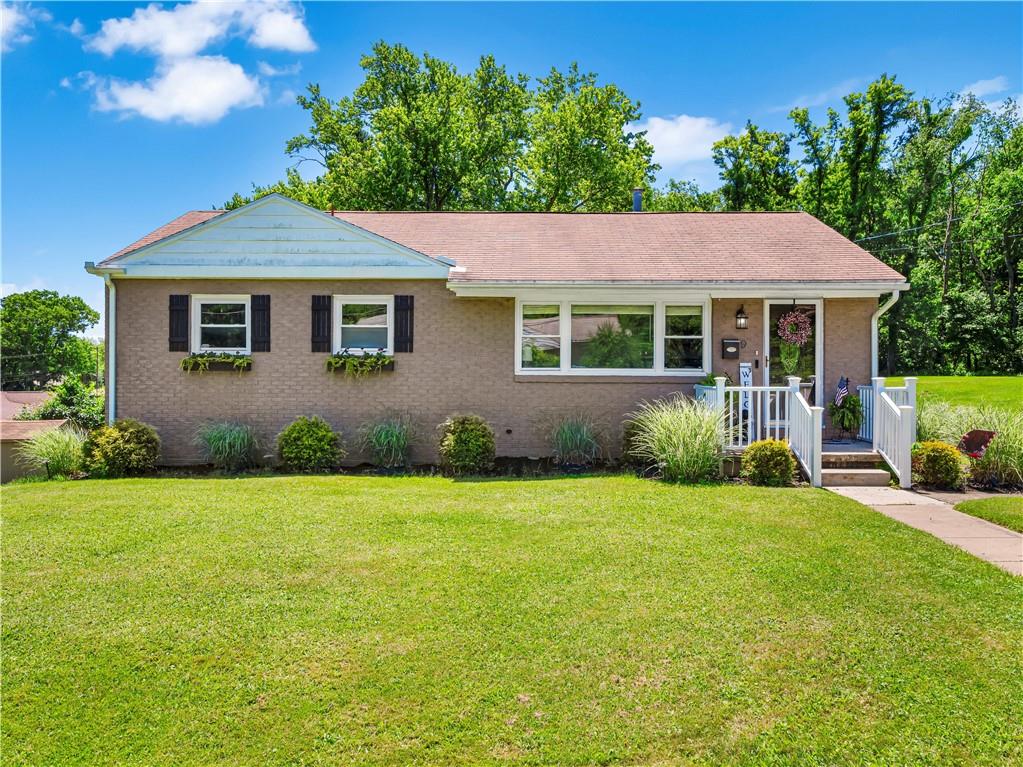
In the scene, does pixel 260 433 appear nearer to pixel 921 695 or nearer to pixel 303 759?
pixel 303 759

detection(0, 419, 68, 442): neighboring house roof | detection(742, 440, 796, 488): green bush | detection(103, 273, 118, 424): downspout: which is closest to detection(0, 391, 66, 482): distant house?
detection(0, 419, 68, 442): neighboring house roof

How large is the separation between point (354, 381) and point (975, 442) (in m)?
9.74

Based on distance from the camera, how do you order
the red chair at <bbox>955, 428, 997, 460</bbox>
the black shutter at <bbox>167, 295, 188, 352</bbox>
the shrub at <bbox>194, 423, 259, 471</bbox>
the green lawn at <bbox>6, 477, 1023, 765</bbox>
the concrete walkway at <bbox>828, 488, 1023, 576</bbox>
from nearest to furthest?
the green lawn at <bbox>6, 477, 1023, 765</bbox>
the concrete walkway at <bbox>828, 488, 1023, 576</bbox>
the red chair at <bbox>955, 428, 997, 460</bbox>
the shrub at <bbox>194, 423, 259, 471</bbox>
the black shutter at <bbox>167, 295, 188, 352</bbox>

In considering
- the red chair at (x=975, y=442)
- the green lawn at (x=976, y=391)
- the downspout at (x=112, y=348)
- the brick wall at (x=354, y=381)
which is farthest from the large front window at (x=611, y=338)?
the green lawn at (x=976, y=391)

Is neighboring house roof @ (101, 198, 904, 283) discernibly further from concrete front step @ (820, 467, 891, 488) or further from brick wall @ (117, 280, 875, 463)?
concrete front step @ (820, 467, 891, 488)

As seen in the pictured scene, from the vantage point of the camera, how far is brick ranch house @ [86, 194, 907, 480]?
34.1 ft

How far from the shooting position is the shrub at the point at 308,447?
9742 millimetres

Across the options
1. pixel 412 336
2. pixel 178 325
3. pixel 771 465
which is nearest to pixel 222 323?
pixel 178 325

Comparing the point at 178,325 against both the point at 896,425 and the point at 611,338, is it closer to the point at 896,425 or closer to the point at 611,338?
the point at 611,338

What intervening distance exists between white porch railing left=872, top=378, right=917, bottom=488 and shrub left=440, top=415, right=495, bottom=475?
5787 millimetres

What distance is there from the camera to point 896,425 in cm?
840

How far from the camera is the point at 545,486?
324 inches

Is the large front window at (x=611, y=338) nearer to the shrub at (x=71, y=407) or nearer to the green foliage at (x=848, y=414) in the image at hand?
the green foliage at (x=848, y=414)

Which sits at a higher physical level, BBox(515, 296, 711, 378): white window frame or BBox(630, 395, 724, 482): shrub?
BBox(515, 296, 711, 378): white window frame
